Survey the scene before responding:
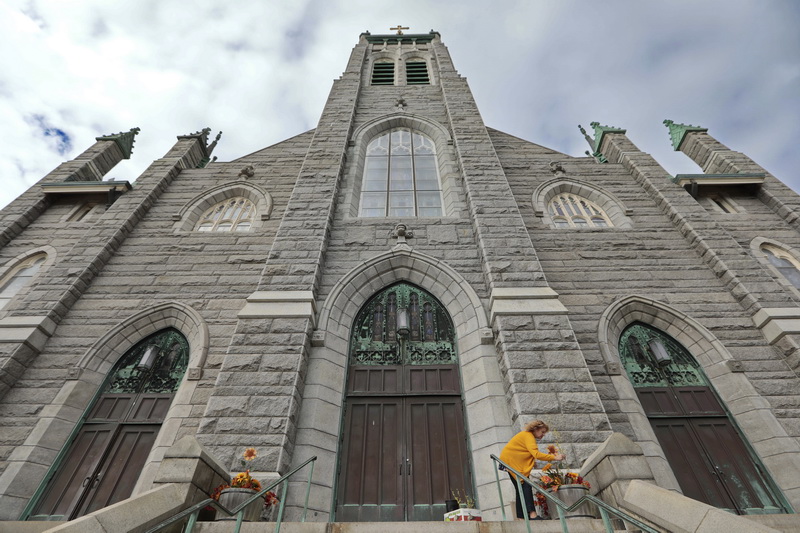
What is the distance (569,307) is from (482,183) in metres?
3.32

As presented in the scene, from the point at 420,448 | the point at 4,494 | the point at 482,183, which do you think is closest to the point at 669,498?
the point at 420,448

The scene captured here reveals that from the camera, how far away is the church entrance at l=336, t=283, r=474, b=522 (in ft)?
17.2

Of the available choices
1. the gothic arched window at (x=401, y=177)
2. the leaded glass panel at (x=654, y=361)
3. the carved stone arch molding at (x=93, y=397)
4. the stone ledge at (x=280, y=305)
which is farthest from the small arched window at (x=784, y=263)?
the carved stone arch molding at (x=93, y=397)

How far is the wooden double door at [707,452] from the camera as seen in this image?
18.2 ft

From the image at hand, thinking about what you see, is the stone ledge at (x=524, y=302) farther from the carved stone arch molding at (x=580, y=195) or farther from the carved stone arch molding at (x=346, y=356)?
the carved stone arch molding at (x=580, y=195)

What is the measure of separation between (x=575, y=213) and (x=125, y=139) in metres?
13.6

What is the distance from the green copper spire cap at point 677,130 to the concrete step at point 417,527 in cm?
1342

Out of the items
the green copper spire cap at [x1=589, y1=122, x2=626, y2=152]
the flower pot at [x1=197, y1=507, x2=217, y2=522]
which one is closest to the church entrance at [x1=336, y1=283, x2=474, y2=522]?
the flower pot at [x1=197, y1=507, x2=217, y2=522]

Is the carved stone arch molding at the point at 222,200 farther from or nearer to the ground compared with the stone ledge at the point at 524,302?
farther from the ground

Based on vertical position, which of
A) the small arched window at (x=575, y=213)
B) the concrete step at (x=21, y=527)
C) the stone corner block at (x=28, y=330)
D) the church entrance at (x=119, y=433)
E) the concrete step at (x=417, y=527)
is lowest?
the concrete step at (x=417, y=527)

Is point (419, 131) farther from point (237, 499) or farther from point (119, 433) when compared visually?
point (237, 499)

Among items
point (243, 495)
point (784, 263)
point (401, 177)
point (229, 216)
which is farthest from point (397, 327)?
point (784, 263)

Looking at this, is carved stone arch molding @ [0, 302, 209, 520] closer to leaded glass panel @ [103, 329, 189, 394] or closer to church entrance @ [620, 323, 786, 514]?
leaded glass panel @ [103, 329, 189, 394]

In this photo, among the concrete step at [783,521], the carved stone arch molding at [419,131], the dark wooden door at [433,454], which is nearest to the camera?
the concrete step at [783,521]
